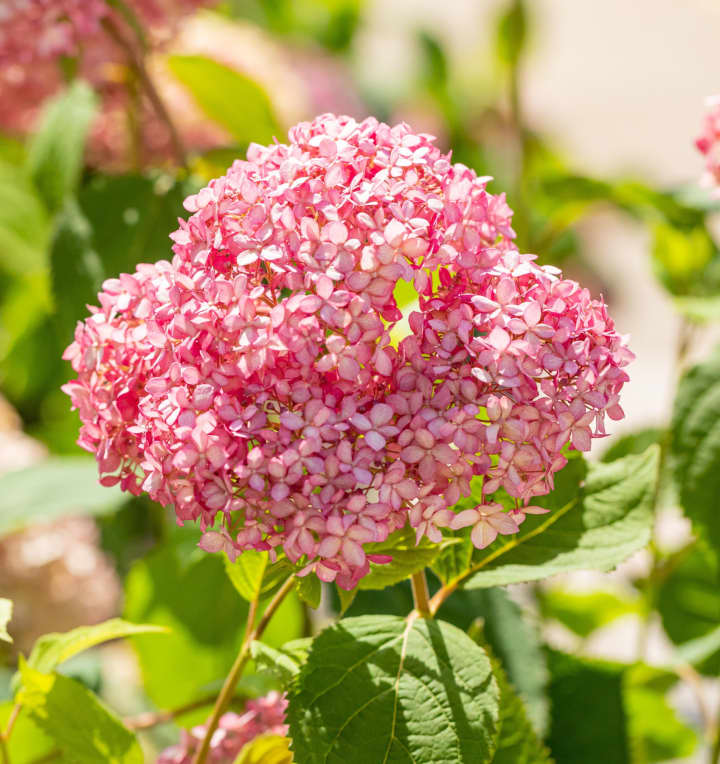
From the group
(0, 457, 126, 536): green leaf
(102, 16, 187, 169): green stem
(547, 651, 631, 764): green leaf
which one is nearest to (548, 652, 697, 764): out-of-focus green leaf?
(547, 651, 631, 764): green leaf

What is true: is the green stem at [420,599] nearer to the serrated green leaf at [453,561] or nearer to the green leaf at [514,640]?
the serrated green leaf at [453,561]

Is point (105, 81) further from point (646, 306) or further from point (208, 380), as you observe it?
point (646, 306)

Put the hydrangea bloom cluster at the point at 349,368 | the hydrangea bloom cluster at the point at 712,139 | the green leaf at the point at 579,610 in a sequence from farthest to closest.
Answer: the green leaf at the point at 579,610
the hydrangea bloom cluster at the point at 712,139
the hydrangea bloom cluster at the point at 349,368

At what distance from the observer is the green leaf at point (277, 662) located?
15.9 inches

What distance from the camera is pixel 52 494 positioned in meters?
0.70

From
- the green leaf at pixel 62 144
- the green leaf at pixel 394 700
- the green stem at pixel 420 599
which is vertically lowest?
the green leaf at pixel 394 700

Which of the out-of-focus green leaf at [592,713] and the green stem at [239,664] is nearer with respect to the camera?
the green stem at [239,664]

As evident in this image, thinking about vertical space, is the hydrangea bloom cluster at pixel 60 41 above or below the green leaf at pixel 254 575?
above

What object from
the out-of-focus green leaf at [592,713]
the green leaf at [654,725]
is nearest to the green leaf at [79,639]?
the out-of-focus green leaf at [592,713]

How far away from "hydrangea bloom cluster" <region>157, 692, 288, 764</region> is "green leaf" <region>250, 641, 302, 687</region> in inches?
3.1

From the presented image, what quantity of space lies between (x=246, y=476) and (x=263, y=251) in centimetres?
8

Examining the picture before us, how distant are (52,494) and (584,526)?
408mm

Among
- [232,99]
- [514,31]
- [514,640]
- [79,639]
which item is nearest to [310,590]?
[79,639]

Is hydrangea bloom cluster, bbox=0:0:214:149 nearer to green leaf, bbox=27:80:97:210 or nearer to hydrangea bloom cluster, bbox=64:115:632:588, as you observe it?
green leaf, bbox=27:80:97:210
